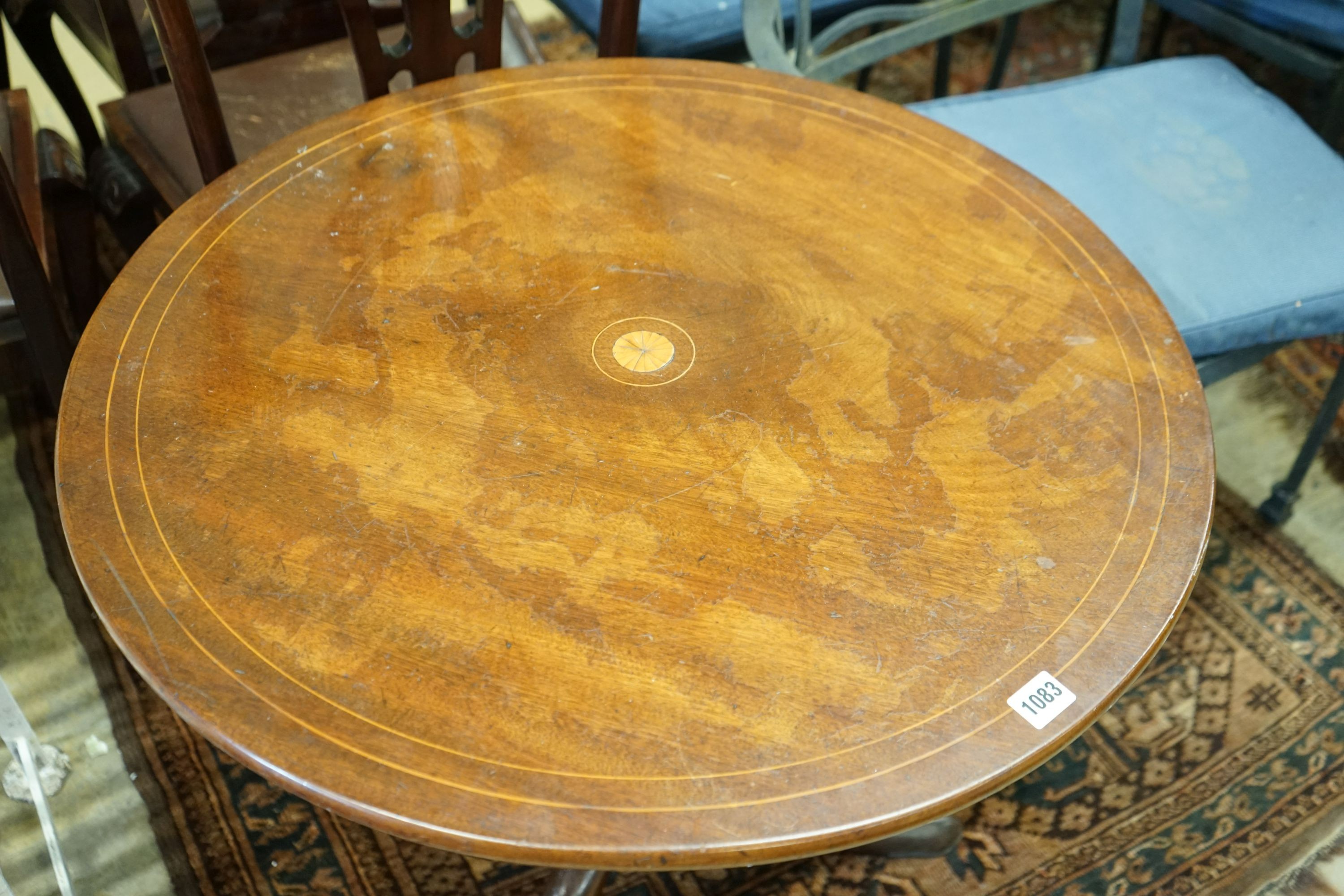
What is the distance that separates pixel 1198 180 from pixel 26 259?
1.36 meters

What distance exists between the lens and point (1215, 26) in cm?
169

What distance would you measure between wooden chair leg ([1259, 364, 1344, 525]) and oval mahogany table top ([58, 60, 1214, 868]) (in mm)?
642

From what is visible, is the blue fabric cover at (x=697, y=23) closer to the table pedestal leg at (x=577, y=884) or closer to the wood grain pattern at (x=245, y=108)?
the wood grain pattern at (x=245, y=108)

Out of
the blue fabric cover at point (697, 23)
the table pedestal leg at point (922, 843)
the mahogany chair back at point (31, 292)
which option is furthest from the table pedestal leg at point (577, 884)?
the blue fabric cover at point (697, 23)

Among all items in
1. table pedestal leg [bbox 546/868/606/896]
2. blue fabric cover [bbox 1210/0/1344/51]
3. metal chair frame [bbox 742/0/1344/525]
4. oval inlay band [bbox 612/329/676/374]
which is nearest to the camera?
oval inlay band [bbox 612/329/676/374]

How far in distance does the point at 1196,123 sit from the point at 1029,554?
90 cm

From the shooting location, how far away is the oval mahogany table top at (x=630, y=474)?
0.67 m

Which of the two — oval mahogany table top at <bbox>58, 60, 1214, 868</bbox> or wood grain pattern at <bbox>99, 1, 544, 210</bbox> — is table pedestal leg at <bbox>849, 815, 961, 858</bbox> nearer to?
oval mahogany table top at <bbox>58, 60, 1214, 868</bbox>

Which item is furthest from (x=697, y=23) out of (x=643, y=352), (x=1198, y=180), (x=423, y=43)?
(x=643, y=352)

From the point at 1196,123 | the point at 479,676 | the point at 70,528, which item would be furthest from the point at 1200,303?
the point at 70,528

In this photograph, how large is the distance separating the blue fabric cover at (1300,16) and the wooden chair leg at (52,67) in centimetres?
180

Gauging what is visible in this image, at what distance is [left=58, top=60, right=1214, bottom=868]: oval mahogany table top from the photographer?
673mm

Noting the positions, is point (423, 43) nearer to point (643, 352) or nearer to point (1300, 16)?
point (643, 352)

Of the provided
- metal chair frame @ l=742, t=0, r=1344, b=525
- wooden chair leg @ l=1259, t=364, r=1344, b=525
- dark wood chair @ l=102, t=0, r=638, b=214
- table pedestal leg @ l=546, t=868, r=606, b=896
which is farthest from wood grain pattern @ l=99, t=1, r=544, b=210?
wooden chair leg @ l=1259, t=364, r=1344, b=525
